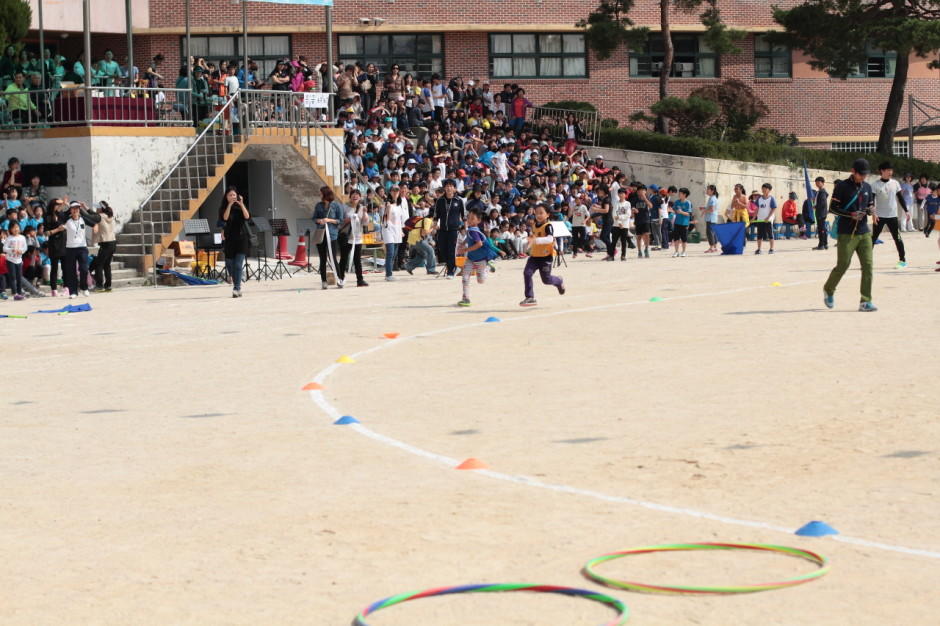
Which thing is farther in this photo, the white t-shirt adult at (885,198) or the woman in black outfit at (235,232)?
the white t-shirt adult at (885,198)

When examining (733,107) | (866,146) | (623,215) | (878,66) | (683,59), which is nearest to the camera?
(623,215)

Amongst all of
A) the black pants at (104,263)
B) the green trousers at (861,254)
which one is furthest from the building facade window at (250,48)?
the green trousers at (861,254)

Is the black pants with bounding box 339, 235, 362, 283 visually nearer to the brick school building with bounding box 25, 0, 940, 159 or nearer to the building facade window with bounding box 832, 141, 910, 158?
the brick school building with bounding box 25, 0, 940, 159

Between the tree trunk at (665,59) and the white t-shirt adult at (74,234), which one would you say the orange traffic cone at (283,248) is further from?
the tree trunk at (665,59)

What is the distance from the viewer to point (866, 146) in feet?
174

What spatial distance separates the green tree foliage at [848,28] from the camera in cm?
4516

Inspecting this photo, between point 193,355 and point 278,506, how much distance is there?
753 cm

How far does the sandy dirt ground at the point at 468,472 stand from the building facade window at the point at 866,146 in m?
36.2

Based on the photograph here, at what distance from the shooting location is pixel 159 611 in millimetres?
6109

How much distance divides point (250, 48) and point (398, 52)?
491 cm

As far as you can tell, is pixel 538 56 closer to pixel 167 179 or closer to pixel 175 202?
pixel 167 179

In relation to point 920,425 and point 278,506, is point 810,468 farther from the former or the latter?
point 278,506

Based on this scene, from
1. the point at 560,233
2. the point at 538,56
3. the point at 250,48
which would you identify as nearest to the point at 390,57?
the point at 250,48

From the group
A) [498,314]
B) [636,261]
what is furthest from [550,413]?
[636,261]
